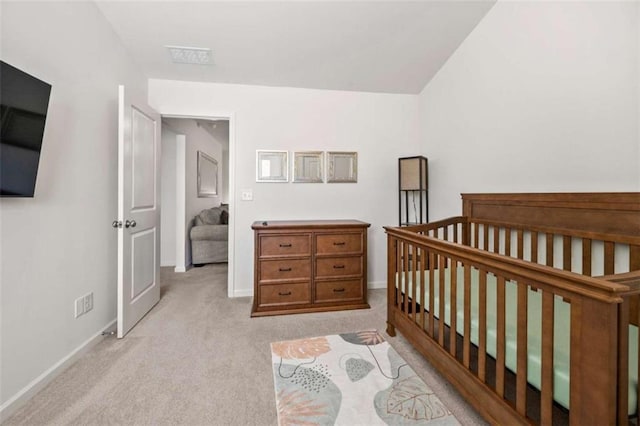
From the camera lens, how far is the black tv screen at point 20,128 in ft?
3.86

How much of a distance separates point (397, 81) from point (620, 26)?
1.81m

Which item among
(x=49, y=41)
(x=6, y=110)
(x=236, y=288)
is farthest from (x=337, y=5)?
(x=236, y=288)

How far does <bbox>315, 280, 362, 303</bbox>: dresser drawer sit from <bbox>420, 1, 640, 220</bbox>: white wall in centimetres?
124

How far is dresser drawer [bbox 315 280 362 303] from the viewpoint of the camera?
8.50ft

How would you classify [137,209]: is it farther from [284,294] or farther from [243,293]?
[284,294]

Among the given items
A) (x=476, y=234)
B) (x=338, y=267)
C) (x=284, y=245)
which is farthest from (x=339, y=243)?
(x=476, y=234)

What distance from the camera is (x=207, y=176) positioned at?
17.1ft

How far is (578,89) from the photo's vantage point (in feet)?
5.39

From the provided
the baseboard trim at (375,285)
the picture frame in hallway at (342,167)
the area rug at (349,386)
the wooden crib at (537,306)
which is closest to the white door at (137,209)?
the area rug at (349,386)

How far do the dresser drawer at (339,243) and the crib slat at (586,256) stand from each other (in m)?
1.56

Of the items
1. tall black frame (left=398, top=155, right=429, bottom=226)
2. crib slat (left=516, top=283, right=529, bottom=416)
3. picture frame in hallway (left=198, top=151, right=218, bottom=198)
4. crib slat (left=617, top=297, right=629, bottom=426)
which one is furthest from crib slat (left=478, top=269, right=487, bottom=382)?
picture frame in hallway (left=198, top=151, right=218, bottom=198)

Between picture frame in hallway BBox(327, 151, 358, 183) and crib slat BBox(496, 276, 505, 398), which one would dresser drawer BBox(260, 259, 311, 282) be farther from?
crib slat BBox(496, 276, 505, 398)

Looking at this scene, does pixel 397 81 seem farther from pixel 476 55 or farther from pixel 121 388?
pixel 121 388

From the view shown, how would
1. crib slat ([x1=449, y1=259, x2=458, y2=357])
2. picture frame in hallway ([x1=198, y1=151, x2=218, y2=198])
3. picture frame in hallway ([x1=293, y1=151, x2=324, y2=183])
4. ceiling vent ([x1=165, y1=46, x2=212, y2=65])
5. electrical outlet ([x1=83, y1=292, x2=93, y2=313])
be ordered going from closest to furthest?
crib slat ([x1=449, y1=259, x2=458, y2=357])
electrical outlet ([x1=83, y1=292, x2=93, y2=313])
ceiling vent ([x1=165, y1=46, x2=212, y2=65])
picture frame in hallway ([x1=293, y1=151, x2=324, y2=183])
picture frame in hallway ([x1=198, y1=151, x2=218, y2=198])
